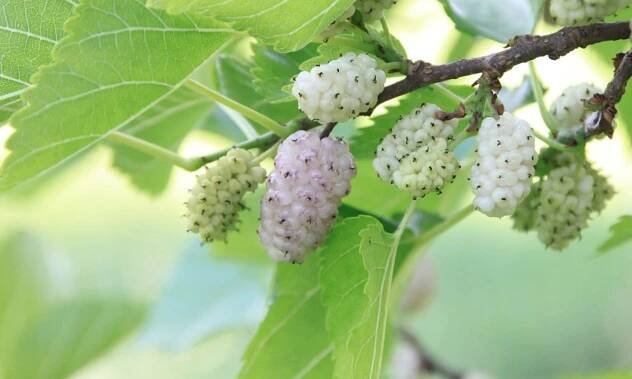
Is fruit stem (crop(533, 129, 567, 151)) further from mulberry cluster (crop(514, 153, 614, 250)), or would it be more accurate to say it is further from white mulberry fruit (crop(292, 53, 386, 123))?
white mulberry fruit (crop(292, 53, 386, 123))

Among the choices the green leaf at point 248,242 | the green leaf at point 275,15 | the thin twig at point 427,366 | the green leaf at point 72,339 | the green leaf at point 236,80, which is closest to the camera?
the green leaf at point 275,15

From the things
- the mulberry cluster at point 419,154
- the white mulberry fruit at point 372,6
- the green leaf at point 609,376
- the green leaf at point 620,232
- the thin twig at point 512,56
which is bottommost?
the green leaf at point 609,376

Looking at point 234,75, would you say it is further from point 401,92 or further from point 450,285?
point 450,285

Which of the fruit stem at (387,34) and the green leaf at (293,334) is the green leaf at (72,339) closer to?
the green leaf at (293,334)

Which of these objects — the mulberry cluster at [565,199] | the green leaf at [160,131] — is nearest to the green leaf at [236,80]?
the green leaf at [160,131]

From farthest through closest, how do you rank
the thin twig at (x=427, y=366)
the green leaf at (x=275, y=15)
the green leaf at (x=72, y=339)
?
the thin twig at (x=427, y=366) → the green leaf at (x=72, y=339) → the green leaf at (x=275, y=15)

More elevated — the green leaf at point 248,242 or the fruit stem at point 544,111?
the fruit stem at point 544,111
